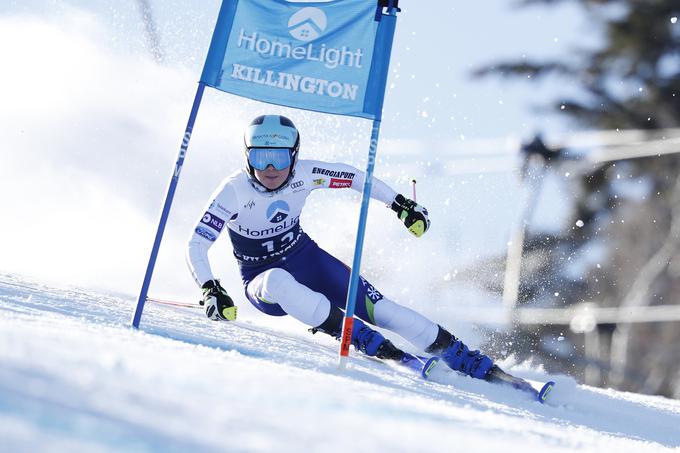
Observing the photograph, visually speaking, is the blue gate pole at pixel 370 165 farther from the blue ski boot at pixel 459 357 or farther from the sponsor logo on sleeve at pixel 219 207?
the sponsor logo on sleeve at pixel 219 207

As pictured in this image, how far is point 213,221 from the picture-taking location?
4.54 m

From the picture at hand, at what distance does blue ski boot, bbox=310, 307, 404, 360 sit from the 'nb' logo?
1443 mm

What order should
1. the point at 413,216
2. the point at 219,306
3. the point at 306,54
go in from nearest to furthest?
the point at 219,306, the point at 306,54, the point at 413,216

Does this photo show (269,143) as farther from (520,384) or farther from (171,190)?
(520,384)

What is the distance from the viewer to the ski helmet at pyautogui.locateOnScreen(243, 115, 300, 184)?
15.2ft

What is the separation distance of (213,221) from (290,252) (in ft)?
2.62

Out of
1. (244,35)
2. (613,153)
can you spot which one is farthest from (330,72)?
(613,153)

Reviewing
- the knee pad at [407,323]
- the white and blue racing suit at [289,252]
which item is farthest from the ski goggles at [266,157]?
the knee pad at [407,323]

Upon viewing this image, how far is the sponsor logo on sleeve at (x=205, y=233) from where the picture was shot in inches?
175

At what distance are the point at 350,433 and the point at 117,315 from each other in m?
2.80

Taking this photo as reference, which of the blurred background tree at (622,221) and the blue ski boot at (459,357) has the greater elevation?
the blurred background tree at (622,221)

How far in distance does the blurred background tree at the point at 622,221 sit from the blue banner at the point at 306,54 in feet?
22.8

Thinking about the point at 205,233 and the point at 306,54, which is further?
the point at 205,233

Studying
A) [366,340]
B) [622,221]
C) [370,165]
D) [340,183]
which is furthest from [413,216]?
[622,221]
